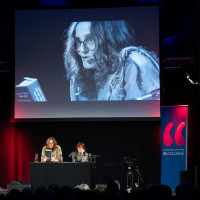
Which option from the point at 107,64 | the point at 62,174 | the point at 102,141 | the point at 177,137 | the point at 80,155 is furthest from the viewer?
the point at 102,141

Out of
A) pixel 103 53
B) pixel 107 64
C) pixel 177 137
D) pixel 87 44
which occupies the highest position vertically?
pixel 87 44

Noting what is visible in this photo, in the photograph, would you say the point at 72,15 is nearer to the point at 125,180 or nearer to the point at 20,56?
the point at 20,56

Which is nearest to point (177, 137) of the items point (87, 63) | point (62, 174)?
point (87, 63)

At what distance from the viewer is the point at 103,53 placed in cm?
1002

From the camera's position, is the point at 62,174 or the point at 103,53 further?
the point at 103,53

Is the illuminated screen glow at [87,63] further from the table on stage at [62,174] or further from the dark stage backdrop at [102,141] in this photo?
the table on stage at [62,174]

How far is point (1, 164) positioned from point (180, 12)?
17.3 ft

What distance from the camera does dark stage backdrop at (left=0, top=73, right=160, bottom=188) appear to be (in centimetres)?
1056

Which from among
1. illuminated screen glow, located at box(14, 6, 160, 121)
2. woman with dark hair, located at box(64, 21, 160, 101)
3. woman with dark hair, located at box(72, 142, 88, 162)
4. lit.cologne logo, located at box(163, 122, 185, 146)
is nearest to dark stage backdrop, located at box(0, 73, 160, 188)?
illuminated screen glow, located at box(14, 6, 160, 121)

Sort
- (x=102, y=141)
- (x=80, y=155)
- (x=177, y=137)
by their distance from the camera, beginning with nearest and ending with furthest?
(x=80, y=155), (x=177, y=137), (x=102, y=141)

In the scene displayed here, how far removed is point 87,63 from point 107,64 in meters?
0.43

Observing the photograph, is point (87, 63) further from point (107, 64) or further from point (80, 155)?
point (80, 155)

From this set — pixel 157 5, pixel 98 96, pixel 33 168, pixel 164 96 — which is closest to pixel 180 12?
pixel 157 5

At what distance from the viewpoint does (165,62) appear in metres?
10.3
